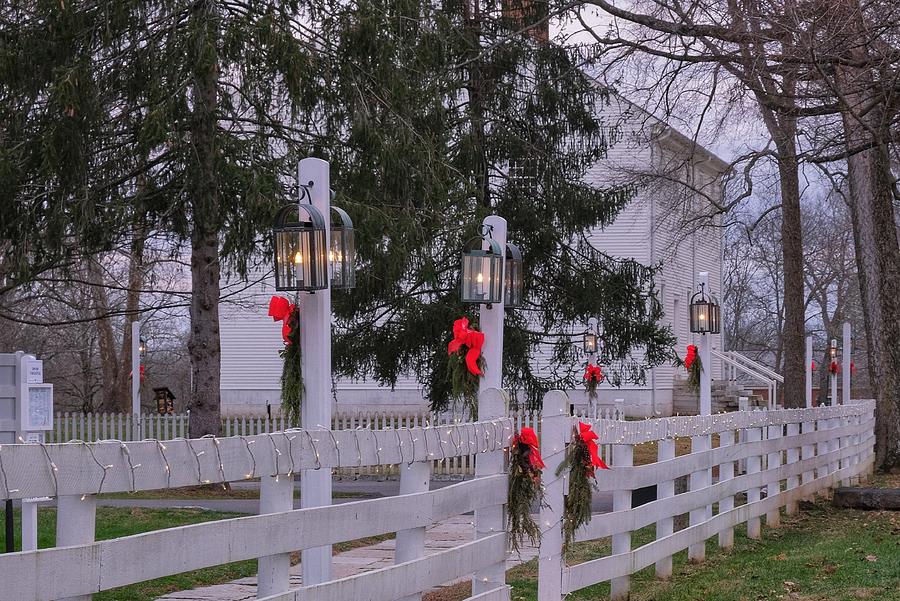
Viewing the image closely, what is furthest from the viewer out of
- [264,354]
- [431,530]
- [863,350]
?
[863,350]

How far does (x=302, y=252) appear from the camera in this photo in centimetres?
584

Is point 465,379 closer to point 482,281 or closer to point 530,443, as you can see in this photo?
point 482,281

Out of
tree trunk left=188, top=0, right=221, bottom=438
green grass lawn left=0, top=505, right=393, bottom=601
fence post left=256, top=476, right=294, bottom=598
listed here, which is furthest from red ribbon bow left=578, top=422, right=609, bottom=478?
tree trunk left=188, top=0, right=221, bottom=438

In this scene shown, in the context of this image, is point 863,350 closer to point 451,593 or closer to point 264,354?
point 264,354

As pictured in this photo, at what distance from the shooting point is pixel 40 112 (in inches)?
544

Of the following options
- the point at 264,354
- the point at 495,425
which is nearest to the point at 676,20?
the point at 495,425

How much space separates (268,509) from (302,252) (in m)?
1.96

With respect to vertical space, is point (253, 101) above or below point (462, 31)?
below

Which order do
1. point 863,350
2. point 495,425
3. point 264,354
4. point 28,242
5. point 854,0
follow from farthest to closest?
point 863,350
point 264,354
point 28,242
point 854,0
point 495,425

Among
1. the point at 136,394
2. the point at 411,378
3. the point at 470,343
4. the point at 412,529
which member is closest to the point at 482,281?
the point at 470,343

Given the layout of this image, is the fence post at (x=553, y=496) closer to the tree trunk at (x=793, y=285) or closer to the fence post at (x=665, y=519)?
the fence post at (x=665, y=519)

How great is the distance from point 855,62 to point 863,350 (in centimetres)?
4597

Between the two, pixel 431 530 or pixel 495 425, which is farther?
pixel 431 530

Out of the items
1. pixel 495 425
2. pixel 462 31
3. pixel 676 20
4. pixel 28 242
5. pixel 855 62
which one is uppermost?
pixel 462 31
